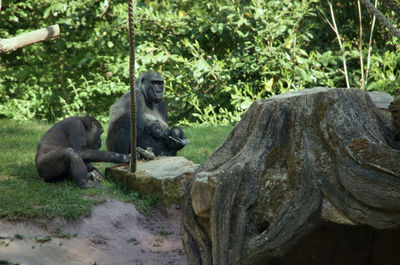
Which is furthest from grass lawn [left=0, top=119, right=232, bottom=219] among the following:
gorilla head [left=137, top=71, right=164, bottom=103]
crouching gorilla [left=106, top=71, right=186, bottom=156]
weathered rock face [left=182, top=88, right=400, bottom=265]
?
weathered rock face [left=182, top=88, right=400, bottom=265]

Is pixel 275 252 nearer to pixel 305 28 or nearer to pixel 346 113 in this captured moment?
pixel 346 113

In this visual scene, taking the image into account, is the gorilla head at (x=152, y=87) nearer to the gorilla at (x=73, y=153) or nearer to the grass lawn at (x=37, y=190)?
the grass lawn at (x=37, y=190)

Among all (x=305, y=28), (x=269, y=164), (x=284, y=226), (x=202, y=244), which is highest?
(x=305, y=28)

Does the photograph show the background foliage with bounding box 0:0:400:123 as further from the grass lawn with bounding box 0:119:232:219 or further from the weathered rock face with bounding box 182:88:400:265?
the weathered rock face with bounding box 182:88:400:265

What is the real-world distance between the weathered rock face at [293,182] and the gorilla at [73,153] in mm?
2735

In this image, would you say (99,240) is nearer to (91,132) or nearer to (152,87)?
(91,132)

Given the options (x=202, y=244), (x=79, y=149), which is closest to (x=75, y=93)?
(x=79, y=149)

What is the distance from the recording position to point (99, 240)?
462 centimetres

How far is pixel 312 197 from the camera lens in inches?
101

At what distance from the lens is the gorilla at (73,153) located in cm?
558

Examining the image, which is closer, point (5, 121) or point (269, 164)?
point (269, 164)

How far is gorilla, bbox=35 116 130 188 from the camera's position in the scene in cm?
558

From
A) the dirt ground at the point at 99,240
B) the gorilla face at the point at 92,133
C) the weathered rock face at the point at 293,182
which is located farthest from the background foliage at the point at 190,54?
the weathered rock face at the point at 293,182

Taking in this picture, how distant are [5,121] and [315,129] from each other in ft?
27.0
